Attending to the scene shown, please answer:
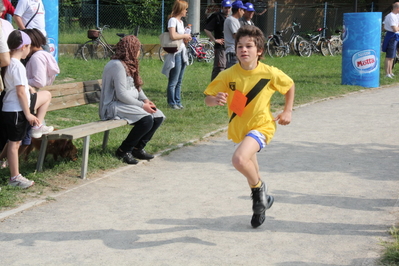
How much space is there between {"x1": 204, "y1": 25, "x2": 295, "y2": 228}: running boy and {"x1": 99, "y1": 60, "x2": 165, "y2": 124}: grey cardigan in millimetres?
2188

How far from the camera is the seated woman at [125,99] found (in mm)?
7137

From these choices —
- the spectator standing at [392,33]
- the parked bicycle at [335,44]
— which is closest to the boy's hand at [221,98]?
the spectator standing at [392,33]

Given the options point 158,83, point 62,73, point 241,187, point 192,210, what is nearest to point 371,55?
point 158,83

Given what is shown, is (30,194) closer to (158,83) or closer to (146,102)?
(146,102)

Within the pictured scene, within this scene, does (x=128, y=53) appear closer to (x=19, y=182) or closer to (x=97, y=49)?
A: (x=19, y=182)

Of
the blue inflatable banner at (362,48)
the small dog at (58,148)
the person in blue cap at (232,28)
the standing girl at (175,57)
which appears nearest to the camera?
the small dog at (58,148)

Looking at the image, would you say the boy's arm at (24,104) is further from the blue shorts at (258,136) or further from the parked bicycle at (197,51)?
the parked bicycle at (197,51)

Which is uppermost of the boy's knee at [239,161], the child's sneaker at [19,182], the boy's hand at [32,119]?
the boy's hand at [32,119]

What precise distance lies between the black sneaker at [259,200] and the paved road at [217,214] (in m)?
0.17

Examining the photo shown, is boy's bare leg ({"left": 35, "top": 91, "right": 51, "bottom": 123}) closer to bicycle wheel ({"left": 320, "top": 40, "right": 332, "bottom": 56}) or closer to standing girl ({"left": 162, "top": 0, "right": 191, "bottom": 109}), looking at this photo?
standing girl ({"left": 162, "top": 0, "right": 191, "bottom": 109})

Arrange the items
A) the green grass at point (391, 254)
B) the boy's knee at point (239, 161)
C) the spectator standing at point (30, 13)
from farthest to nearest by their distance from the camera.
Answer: the spectator standing at point (30, 13) < the boy's knee at point (239, 161) < the green grass at point (391, 254)

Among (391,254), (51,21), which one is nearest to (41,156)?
(391,254)

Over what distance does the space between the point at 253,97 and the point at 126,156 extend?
2.57m

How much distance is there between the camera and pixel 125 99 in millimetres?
7148
